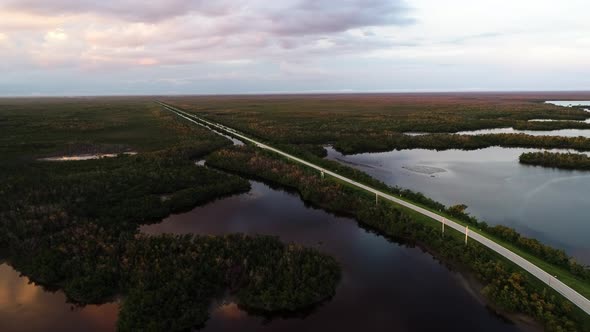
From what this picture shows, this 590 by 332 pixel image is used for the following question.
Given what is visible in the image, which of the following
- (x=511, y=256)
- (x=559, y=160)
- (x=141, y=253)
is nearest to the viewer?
(x=511, y=256)

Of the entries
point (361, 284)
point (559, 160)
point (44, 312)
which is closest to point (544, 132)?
point (559, 160)

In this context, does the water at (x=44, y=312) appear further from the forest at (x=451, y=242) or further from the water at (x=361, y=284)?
the forest at (x=451, y=242)

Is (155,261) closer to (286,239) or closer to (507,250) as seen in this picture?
(286,239)

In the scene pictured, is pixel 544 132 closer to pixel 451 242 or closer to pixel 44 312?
pixel 451 242

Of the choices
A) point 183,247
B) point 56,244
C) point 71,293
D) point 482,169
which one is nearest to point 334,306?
point 183,247

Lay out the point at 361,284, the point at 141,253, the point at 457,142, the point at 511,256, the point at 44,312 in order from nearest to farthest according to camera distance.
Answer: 1. the point at 44,312
2. the point at 361,284
3. the point at 511,256
4. the point at 141,253
5. the point at 457,142
